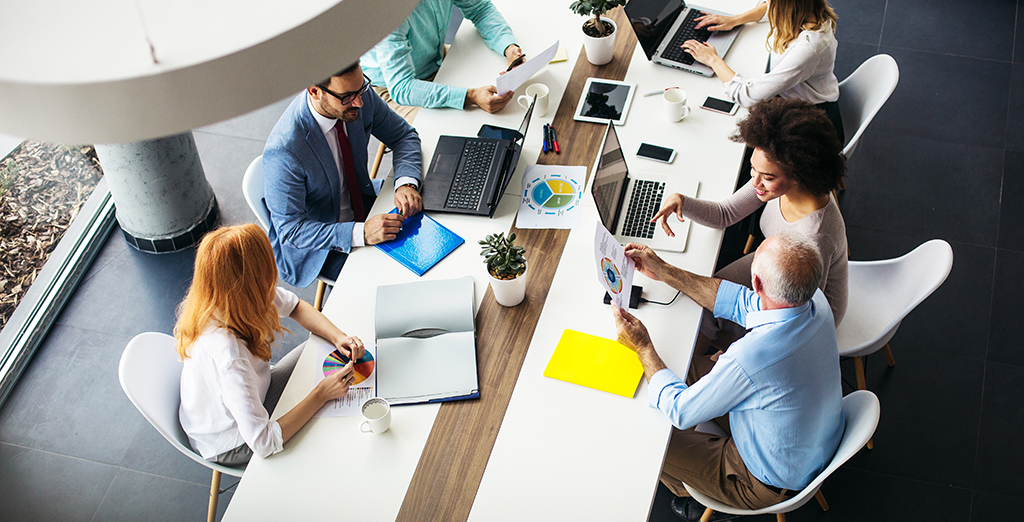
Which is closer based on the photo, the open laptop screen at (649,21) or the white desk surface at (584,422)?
the white desk surface at (584,422)

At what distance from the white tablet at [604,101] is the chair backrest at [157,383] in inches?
Answer: 68.9

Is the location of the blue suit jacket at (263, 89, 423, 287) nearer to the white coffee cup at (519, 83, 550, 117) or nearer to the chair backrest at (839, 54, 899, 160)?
the white coffee cup at (519, 83, 550, 117)

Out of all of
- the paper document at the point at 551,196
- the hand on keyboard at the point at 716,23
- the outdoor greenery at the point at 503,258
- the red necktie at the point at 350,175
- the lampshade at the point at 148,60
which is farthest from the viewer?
the hand on keyboard at the point at 716,23

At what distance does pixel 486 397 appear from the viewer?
6.98ft

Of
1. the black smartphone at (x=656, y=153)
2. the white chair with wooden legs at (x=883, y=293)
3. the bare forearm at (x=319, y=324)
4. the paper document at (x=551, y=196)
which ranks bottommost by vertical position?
the white chair with wooden legs at (x=883, y=293)

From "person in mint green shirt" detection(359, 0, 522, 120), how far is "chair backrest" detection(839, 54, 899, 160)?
4.66 ft

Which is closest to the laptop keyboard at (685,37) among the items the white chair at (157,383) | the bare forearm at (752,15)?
the bare forearm at (752,15)

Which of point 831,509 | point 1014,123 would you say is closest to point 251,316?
point 831,509

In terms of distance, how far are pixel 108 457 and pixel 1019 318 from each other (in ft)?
13.0

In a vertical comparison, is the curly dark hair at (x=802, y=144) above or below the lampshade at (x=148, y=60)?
below

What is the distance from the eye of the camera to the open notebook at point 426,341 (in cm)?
214

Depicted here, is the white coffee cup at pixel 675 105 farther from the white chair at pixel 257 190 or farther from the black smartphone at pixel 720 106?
the white chair at pixel 257 190

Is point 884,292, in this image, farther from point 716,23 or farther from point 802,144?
point 716,23

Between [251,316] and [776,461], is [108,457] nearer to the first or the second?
[251,316]
